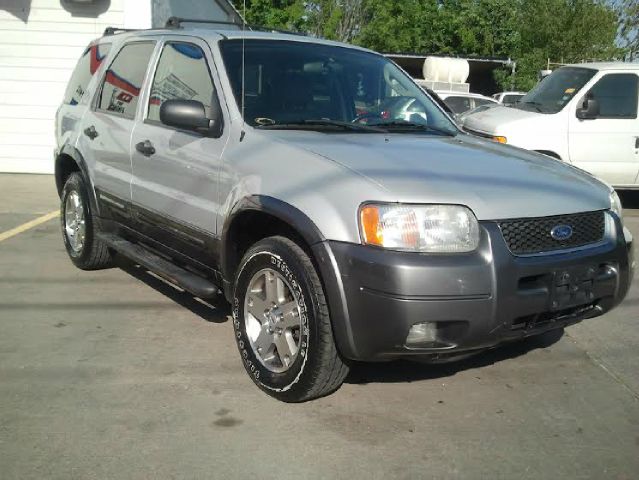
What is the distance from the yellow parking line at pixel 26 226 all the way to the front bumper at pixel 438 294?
5229 mm

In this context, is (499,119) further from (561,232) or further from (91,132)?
(561,232)

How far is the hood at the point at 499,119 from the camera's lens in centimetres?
913

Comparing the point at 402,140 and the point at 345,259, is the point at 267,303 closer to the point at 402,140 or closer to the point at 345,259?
the point at 345,259

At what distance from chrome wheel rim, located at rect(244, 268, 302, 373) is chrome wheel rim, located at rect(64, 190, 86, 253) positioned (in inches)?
101

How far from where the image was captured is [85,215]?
575 centimetres

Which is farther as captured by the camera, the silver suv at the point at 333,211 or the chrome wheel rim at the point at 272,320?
the chrome wheel rim at the point at 272,320

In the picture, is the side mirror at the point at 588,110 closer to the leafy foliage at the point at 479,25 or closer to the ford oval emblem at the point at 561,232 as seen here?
the ford oval emblem at the point at 561,232

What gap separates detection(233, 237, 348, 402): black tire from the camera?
330cm

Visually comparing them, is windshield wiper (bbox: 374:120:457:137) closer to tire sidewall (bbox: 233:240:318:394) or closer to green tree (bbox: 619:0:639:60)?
tire sidewall (bbox: 233:240:318:394)

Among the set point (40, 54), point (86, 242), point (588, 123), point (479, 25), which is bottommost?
point (86, 242)

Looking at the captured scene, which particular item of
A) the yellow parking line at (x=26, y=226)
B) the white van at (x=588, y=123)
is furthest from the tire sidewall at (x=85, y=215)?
the white van at (x=588, y=123)

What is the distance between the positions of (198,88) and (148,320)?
163 centimetres

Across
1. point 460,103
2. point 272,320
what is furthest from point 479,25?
A: point 272,320

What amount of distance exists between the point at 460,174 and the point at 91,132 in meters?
3.24
